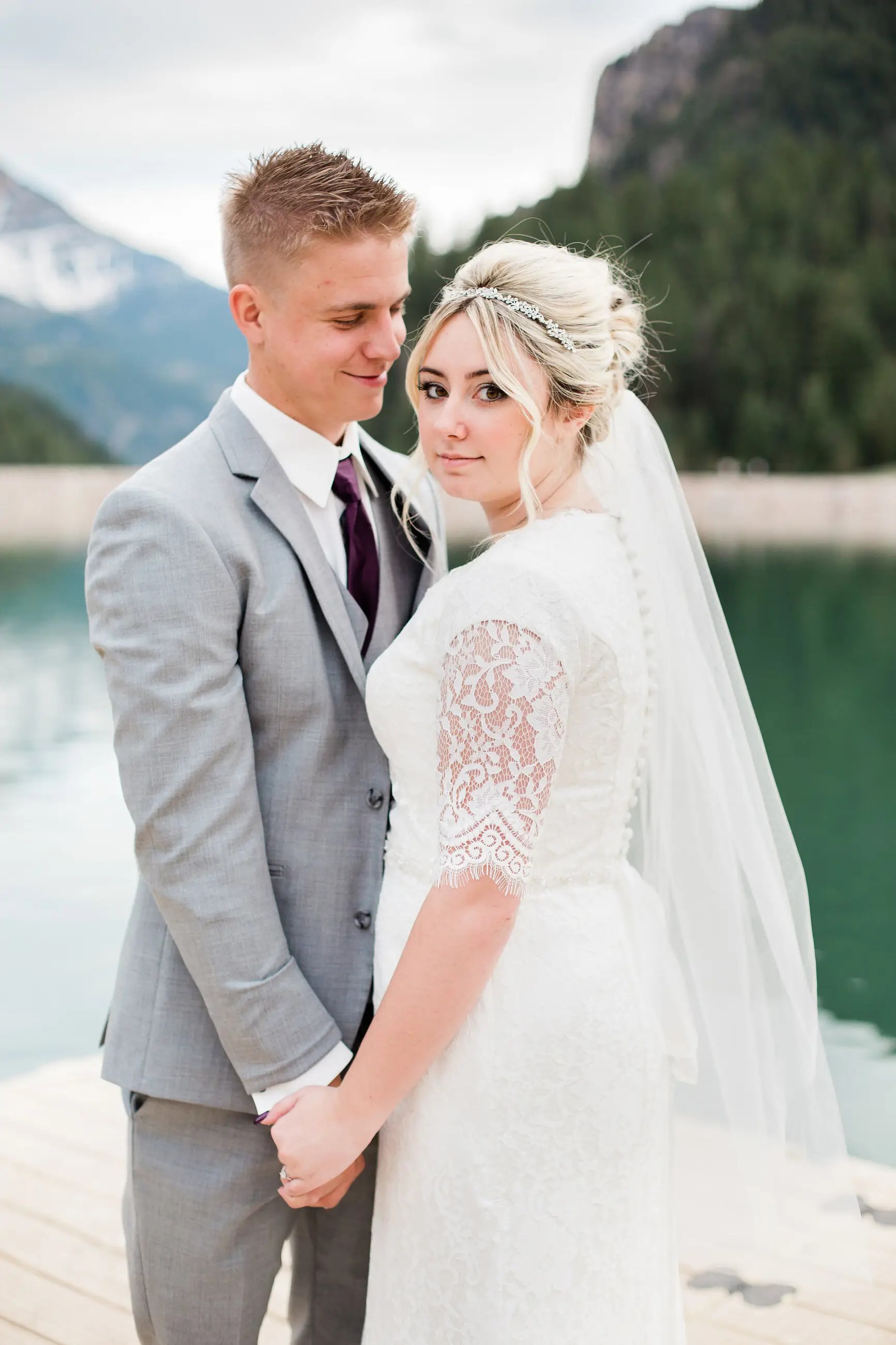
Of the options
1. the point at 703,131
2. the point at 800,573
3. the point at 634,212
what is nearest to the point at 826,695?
the point at 800,573

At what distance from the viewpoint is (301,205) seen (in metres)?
1.64

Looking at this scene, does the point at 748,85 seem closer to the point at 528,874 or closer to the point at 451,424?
the point at 451,424

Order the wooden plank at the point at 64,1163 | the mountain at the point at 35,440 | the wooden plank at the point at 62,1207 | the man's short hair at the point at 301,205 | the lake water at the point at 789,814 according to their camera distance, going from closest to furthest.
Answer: the man's short hair at the point at 301,205, the wooden plank at the point at 62,1207, the wooden plank at the point at 64,1163, the lake water at the point at 789,814, the mountain at the point at 35,440

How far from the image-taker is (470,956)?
1.43 metres

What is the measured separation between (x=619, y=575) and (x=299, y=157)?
0.64m

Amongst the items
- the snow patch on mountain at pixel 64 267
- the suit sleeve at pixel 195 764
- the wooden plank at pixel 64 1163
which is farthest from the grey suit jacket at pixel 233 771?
the snow patch on mountain at pixel 64 267

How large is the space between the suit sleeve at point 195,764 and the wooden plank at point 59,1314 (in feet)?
3.79

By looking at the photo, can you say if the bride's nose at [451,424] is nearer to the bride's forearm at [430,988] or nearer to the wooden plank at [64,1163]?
the bride's forearm at [430,988]

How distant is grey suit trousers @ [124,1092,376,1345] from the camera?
1688mm

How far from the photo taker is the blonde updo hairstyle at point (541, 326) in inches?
60.4

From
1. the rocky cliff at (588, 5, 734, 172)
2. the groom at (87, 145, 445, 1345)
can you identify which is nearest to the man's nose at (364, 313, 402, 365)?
the groom at (87, 145, 445, 1345)

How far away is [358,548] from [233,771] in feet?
1.27

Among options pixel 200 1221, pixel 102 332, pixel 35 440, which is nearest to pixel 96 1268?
pixel 200 1221

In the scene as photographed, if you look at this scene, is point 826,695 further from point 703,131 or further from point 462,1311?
point 703,131
